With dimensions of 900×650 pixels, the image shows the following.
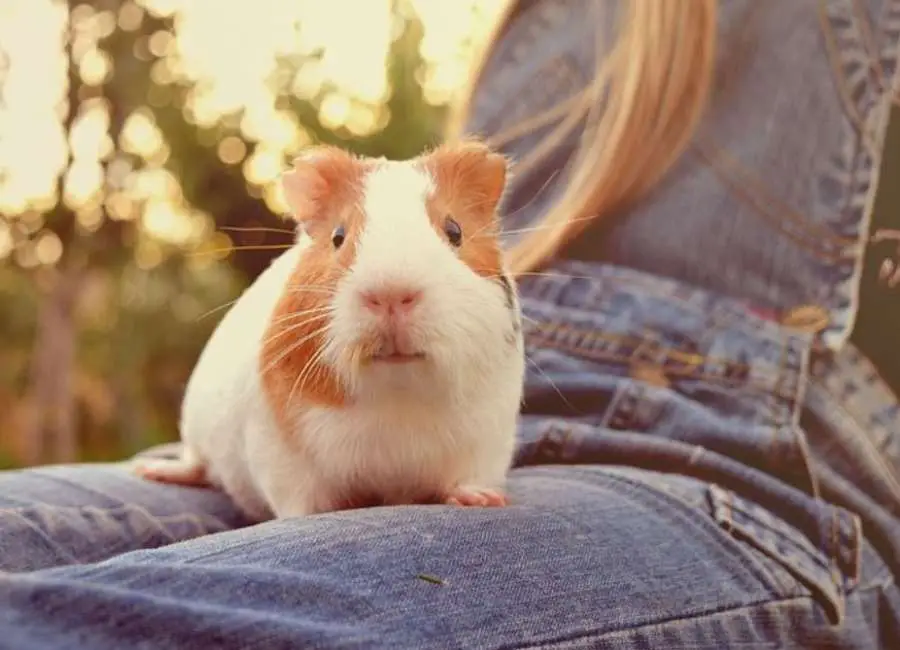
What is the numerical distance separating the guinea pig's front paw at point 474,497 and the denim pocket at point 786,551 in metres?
0.21

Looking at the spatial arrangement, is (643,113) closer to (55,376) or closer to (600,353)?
(600,353)

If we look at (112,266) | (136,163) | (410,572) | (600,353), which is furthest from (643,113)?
(112,266)

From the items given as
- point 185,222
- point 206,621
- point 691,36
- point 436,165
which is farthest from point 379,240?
point 185,222

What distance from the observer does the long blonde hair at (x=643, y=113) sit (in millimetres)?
1166

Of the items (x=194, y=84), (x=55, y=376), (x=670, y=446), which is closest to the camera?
(x=670, y=446)

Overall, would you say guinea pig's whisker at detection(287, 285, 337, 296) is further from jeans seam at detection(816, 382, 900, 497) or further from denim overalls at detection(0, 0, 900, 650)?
jeans seam at detection(816, 382, 900, 497)

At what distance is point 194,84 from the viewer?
76.2 inches

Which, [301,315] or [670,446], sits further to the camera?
[670,446]

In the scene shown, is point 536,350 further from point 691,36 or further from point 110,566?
point 110,566

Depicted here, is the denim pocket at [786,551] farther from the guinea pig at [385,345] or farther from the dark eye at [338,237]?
the dark eye at [338,237]

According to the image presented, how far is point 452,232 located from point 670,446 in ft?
1.32

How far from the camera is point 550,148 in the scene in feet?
4.09

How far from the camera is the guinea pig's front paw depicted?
82 cm

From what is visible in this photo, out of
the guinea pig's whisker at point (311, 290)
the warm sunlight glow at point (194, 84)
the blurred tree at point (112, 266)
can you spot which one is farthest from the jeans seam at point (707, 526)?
the blurred tree at point (112, 266)
